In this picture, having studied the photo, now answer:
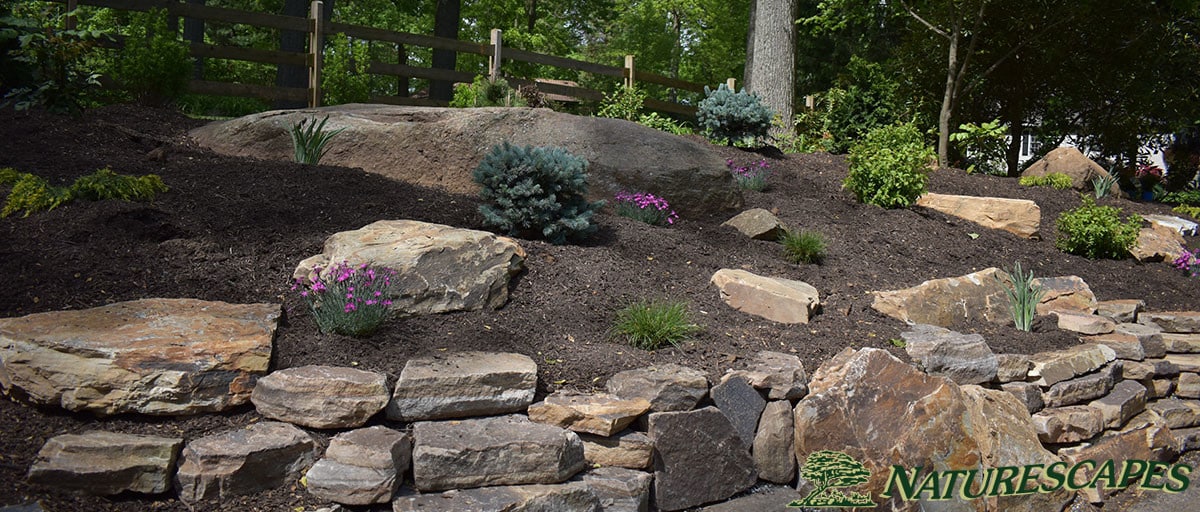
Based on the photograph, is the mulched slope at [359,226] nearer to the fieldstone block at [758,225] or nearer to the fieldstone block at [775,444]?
the fieldstone block at [758,225]

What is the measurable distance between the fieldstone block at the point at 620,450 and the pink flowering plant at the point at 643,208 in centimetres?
265

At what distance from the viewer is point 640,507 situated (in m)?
3.60

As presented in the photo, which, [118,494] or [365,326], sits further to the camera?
[365,326]

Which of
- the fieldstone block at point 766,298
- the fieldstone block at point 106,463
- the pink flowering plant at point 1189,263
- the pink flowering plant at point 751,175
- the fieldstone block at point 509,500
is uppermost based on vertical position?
the pink flowering plant at point 751,175

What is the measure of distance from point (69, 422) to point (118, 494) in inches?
14.6

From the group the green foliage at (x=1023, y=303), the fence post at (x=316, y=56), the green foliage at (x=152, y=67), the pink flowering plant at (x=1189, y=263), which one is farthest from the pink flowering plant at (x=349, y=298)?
the fence post at (x=316, y=56)

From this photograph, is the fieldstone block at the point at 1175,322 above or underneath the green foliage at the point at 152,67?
underneath

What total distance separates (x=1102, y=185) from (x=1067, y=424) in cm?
597

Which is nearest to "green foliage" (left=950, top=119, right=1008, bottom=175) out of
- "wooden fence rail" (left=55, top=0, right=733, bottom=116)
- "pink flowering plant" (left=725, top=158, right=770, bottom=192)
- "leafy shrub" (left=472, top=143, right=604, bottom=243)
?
"wooden fence rail" (left=55, top=0, right=733, bottom=116)

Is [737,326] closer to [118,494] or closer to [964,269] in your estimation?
[964,269]

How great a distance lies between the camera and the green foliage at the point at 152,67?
27.5ft

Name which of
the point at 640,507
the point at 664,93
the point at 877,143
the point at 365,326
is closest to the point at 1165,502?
the point at 640,507

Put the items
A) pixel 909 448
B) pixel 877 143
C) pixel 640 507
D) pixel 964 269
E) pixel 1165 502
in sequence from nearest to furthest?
1. pixel 640 507
2. pixel 909 448
3. pixel 1165 502
4. pixel 964 269
5. pixel 877 143

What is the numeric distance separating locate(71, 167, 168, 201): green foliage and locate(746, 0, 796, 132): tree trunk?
782cm
